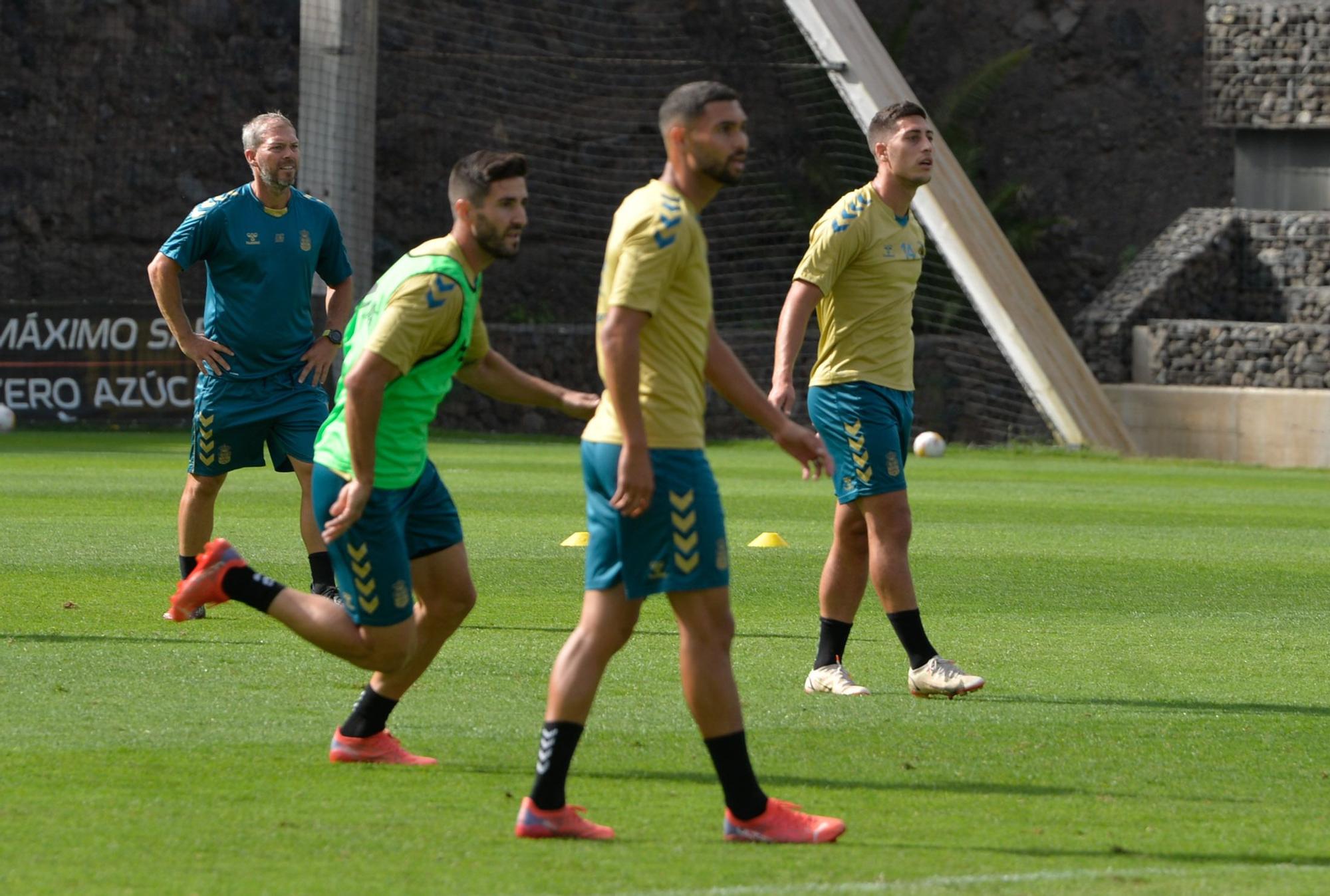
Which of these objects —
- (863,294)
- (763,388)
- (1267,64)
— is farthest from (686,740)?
(1267,64)

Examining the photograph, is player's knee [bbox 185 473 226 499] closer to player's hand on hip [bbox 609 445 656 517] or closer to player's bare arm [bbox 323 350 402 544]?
player's bare arm [bbox 323 350 402 544]

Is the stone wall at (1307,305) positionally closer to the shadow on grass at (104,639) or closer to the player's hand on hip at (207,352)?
the player's hand on hip at (207,352)

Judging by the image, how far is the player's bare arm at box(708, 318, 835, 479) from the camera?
5.53 metres

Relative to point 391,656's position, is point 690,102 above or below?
above

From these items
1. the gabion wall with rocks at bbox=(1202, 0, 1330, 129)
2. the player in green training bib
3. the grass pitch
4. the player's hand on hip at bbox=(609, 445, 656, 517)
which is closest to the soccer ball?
the gabion wall with rocks at bbox=(1202, 0, 1330, 129)

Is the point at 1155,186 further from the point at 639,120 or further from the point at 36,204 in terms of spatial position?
the point at 36,204

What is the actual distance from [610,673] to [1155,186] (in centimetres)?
3232

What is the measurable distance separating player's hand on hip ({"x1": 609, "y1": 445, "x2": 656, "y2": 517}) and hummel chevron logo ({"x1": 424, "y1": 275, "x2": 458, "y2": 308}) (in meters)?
0.88

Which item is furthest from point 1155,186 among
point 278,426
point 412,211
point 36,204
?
point 278,426

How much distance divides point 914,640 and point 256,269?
3687mm

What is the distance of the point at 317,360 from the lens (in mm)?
9719

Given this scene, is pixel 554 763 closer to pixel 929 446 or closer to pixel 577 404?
pixel 577 404

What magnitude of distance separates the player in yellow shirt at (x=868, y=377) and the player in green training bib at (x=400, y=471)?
1.74 meters

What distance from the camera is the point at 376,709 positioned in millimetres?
6082
